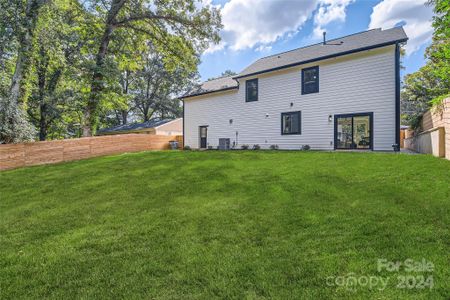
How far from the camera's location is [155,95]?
32.7 m

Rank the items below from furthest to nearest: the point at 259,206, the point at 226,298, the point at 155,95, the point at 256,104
→ the point at 155,95
the point at 256,104
the point at 259,206
the point at 226,298

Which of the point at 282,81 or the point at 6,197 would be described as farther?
the point at 282,81

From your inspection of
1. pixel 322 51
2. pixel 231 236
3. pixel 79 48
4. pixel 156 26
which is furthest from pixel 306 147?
pixel 79 48

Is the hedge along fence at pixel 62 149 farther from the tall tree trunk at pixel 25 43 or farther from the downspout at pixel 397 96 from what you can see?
the downspout at pixel 397 96

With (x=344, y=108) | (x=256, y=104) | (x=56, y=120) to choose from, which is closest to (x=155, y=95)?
(x=56, y=120)

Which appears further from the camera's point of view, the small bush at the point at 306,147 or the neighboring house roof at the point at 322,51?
the small bush at the point at 306,147

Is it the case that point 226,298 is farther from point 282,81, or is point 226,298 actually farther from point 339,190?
point 282,81

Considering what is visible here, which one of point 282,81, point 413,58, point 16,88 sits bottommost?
point 16,88

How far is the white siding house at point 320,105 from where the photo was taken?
34.8 feet

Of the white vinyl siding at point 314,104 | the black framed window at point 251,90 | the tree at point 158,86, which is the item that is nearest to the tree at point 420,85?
the white vinyl siding at point 314,104

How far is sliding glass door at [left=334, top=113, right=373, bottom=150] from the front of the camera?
437 inches

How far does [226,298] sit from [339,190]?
3.61 meters

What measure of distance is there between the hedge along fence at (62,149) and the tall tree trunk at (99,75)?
75.8 inches

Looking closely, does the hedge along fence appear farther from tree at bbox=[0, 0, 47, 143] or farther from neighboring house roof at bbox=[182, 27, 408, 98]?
neighboring house roof at bbox=[182, 27, 408, 98]
